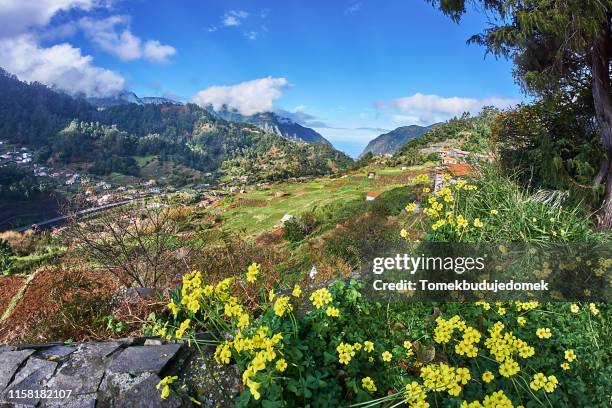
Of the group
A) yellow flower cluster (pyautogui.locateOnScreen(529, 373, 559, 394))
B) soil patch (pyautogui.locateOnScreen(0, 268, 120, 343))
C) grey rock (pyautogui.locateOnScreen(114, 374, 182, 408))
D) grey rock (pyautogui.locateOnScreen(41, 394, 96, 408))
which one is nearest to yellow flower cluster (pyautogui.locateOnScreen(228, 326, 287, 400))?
grey rock (pyautogui.locateOnScreen(114, 374, 182, 408))

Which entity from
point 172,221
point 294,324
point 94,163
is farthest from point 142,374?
point 94,163

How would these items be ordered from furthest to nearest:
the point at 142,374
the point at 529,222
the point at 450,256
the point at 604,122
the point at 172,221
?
1. the point at 172,221
2. the point at 604,122
3. the point at 529,222
4. the point at 450,256
5. the point at 142,374

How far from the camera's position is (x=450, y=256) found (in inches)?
137

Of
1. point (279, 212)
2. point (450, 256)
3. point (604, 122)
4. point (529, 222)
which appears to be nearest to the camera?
point (450, 256)

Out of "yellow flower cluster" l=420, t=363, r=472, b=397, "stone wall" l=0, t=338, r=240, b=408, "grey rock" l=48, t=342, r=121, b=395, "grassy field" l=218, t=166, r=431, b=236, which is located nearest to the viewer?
"yellow flower cluster" l=420, t=363, r=472, b=397

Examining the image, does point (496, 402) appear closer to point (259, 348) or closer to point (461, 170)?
point (259, 348)

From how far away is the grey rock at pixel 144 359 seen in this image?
7.66 feet

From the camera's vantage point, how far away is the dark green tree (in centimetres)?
532

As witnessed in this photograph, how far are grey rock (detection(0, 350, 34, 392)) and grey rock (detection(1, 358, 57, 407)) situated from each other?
0.05 m

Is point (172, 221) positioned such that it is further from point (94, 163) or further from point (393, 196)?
point (94, 163)

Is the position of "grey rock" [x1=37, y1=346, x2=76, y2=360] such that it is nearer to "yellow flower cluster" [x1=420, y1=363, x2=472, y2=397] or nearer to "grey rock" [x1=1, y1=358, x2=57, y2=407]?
"grey rock" [x1=1, y1=358, x2=57, y2=407]

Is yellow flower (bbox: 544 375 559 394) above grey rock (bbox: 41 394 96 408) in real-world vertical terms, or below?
above

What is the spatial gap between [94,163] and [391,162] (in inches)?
4654

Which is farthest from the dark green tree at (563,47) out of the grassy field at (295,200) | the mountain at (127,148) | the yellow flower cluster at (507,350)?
the mountain at (127,148)
